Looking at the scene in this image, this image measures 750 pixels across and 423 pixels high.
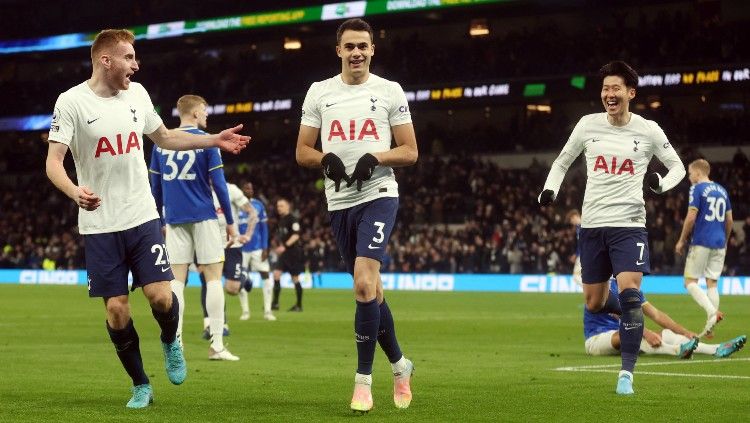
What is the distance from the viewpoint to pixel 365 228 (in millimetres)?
8695

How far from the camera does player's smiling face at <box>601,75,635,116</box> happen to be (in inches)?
404

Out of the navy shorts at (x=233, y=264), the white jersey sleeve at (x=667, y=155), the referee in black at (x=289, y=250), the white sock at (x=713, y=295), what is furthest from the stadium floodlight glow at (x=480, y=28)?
the white jersey sleeve at (x=667, y=155)

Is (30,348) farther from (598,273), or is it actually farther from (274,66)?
(274,66)

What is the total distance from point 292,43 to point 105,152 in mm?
49403

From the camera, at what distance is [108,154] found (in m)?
8.62

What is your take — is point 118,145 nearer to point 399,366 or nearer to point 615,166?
point 399,366

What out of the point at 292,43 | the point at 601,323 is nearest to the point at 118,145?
the point at 601,323

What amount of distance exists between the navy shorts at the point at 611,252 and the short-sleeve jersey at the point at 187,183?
4367mm

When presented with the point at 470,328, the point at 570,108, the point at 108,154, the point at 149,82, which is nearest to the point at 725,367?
the point at 108,154

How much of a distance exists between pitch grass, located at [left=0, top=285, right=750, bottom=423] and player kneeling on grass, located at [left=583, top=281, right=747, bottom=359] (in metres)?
0.18

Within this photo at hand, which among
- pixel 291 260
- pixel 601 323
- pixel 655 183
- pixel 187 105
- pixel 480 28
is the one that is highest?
pixel 480 28

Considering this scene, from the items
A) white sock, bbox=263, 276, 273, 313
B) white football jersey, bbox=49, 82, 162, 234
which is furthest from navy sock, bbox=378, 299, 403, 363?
white sock, bbox=263, 276, 273, 313

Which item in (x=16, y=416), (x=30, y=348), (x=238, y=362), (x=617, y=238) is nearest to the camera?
(x=16, y=416)

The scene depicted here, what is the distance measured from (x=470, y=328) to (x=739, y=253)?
18.3 m
